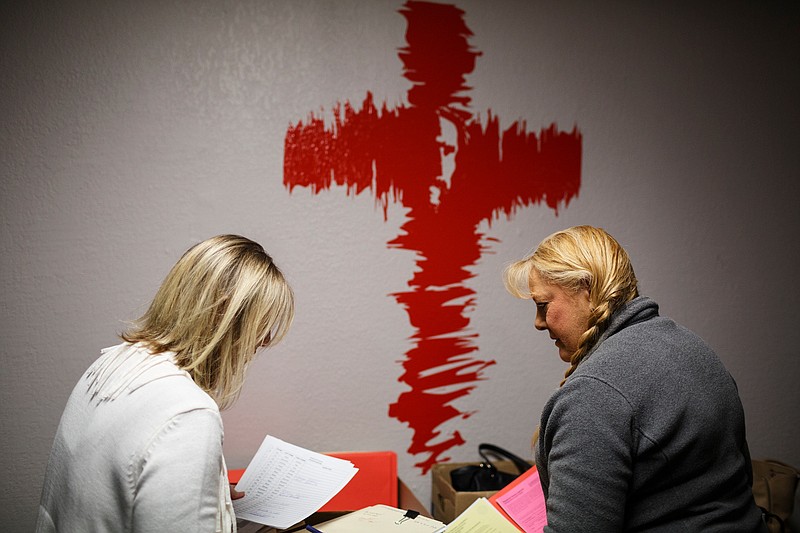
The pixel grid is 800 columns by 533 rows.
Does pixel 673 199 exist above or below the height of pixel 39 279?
above

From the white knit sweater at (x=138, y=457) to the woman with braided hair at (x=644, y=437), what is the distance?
23.8 inches

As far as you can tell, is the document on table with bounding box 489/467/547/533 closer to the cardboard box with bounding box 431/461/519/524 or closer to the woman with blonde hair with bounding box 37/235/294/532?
the cardboard box with bounding box 431/461/519/524

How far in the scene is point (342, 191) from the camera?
82.9 inches

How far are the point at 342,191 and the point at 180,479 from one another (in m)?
1.27

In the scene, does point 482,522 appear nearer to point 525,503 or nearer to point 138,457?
point 525,503

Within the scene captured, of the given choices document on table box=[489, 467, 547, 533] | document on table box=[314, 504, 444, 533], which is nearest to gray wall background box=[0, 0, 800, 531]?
document on table box=[314, 504, 444, 533]

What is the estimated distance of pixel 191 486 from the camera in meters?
1.00

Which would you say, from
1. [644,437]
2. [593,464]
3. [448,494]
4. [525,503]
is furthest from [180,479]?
[448,494]

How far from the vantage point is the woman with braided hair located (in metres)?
1.06

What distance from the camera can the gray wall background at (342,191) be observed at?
1.93m

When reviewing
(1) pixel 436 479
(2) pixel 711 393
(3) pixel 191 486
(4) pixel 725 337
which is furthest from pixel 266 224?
(4) pixel 725 337

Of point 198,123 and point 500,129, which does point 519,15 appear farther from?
point 198,123

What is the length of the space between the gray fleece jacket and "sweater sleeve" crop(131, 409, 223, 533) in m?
0.60

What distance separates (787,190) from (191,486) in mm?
2483
